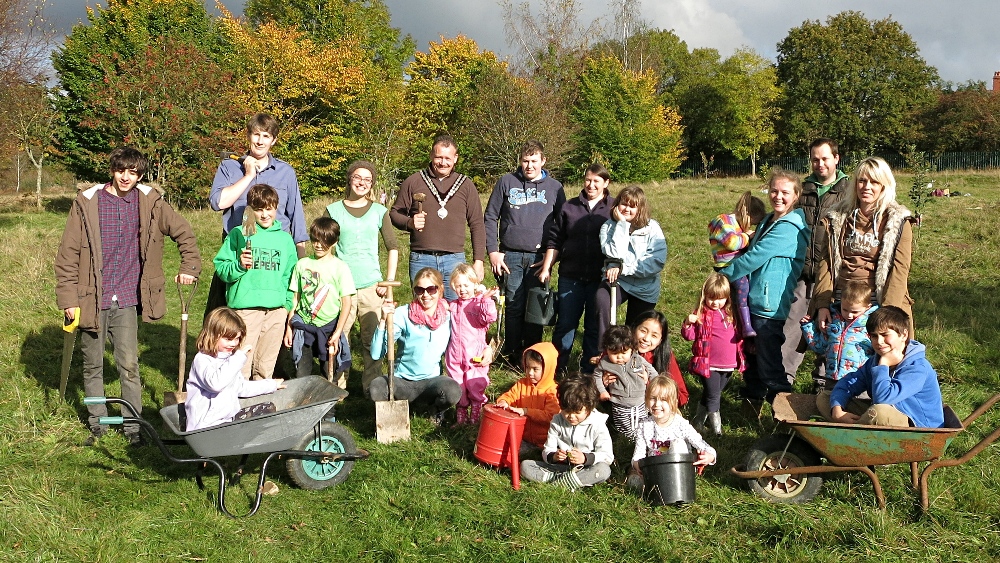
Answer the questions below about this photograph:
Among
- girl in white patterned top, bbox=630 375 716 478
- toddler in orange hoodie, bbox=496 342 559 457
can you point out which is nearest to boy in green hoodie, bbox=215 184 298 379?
toddler in orange hoodie, bbox=496 342 559 457

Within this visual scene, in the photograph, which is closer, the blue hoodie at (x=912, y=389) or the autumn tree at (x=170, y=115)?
the blue hoodie at (x=912, y=389)

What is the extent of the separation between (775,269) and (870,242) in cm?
72

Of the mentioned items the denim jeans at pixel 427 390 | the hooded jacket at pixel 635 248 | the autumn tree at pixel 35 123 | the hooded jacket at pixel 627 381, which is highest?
the autumn tree at pixel 35 123

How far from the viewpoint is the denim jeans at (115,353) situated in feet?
18.1

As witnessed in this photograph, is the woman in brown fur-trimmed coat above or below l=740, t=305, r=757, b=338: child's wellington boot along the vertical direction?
above

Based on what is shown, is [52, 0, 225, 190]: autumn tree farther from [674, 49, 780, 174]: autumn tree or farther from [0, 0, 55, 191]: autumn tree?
[674, 49, 780, 174]: autumn tree

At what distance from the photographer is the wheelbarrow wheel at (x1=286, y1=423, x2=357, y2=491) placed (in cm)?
473

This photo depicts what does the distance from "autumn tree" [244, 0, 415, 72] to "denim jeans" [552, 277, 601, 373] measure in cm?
3139

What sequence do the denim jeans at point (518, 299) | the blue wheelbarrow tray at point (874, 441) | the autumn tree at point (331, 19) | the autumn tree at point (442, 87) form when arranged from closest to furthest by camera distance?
the blue wheelbarrow tray at point (874, 441) < the denim jeans at point (518, 299) < the autumn tree at point (442, 87) < the autumn tree at point (331, 19)

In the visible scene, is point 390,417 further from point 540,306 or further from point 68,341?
point 68,341

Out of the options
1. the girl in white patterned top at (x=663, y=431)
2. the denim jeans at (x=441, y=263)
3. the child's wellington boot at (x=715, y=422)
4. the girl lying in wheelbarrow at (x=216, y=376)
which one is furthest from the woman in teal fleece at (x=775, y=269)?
the girl lying in wheelbarrow at (x=216, y=376)

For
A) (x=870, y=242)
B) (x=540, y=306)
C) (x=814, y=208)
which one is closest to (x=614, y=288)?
(x=540, y=306)

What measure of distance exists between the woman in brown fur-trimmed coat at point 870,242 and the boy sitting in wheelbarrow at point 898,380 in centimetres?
71

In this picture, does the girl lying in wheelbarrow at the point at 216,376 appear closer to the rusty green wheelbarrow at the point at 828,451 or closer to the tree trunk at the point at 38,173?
the rusty green wheelbarrow at the point at 828,451
